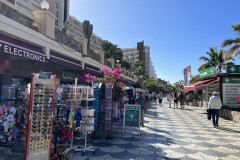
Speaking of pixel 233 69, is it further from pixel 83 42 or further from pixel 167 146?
pixel 83 42

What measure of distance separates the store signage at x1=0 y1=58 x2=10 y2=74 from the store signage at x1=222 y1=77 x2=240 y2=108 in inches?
526

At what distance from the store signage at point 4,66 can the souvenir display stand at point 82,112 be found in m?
5.15

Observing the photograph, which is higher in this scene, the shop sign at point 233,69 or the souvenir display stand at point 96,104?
the shop sign at point 233,69

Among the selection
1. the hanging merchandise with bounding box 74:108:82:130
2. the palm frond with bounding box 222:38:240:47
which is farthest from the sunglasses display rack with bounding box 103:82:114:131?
the palm frond with bounding box 222:38:240:47

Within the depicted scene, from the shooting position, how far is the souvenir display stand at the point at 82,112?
4.73m

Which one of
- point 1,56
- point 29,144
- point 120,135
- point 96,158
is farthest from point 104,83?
point 1,56

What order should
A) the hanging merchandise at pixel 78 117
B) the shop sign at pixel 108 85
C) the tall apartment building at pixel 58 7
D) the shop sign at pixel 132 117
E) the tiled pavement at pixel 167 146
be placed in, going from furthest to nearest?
the tall apartment building at pixel 58 7, the shop sign at pixel 132 117, the shop sign at pixel 108 85, the hanging merchandise at pixel 78 117, the tiled pavement at pixel 167 146

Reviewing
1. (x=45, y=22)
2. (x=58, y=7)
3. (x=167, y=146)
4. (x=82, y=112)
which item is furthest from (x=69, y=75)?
(x=58, y=7)

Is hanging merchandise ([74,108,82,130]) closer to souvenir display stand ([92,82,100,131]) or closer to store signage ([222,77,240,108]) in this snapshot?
souvenir display stand ([92,82,100,131])

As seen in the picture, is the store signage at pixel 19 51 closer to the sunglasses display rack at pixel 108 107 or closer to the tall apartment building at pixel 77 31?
the sunglasses display rack at pixel 108 107

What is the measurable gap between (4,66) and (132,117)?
682cm

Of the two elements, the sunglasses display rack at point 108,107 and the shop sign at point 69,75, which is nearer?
the sunglasses display rack at point 108,107

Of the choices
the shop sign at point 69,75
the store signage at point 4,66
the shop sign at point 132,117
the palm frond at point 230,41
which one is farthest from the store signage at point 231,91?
the store signage at point 4,66

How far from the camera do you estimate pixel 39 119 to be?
3.73m
